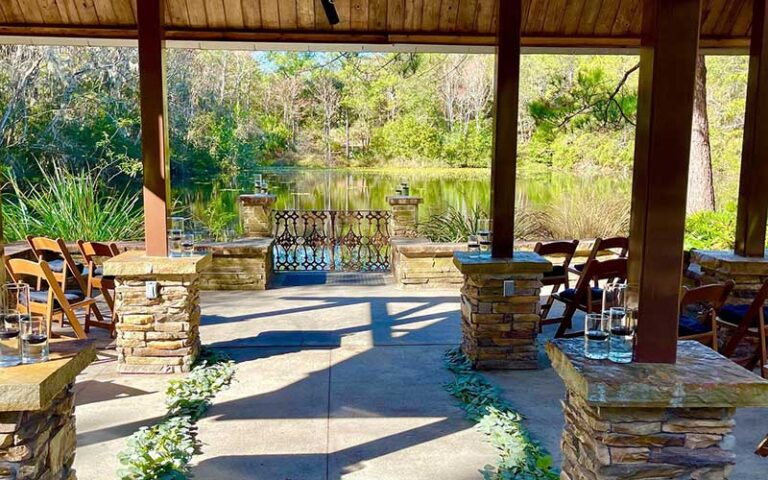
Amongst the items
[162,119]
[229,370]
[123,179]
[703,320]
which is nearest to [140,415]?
[229,370]

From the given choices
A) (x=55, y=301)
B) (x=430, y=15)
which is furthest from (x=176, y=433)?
(x=430, y=15)

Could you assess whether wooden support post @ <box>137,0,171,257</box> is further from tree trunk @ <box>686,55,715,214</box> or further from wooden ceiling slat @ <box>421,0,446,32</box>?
tree trunk @ <box>686,55,715,214</box>

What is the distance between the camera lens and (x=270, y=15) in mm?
5852

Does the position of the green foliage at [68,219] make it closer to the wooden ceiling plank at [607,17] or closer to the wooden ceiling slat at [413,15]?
the wooden ceiling slat at [413,15]

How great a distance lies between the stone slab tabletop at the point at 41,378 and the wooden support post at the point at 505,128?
9.67ft

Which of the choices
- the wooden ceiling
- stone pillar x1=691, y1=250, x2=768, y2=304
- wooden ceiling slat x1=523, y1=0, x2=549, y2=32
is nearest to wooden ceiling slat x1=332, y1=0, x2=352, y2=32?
the wooden ceiling

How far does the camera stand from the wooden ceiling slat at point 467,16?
5.89 meters

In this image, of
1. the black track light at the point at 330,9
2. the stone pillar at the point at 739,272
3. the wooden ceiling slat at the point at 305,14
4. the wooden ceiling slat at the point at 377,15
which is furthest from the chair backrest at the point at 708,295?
the wooden ceiling slat at the point at 305,14

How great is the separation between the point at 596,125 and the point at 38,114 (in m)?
14.0

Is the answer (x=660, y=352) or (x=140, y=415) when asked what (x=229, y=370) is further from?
(x=660, y=352)

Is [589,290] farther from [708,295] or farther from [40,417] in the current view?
[40,417]

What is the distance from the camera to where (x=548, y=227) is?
9.73 metres

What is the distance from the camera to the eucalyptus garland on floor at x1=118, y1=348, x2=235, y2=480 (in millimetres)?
2908

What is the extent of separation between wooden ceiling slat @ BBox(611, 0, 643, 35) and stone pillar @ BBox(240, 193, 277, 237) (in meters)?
4.31
